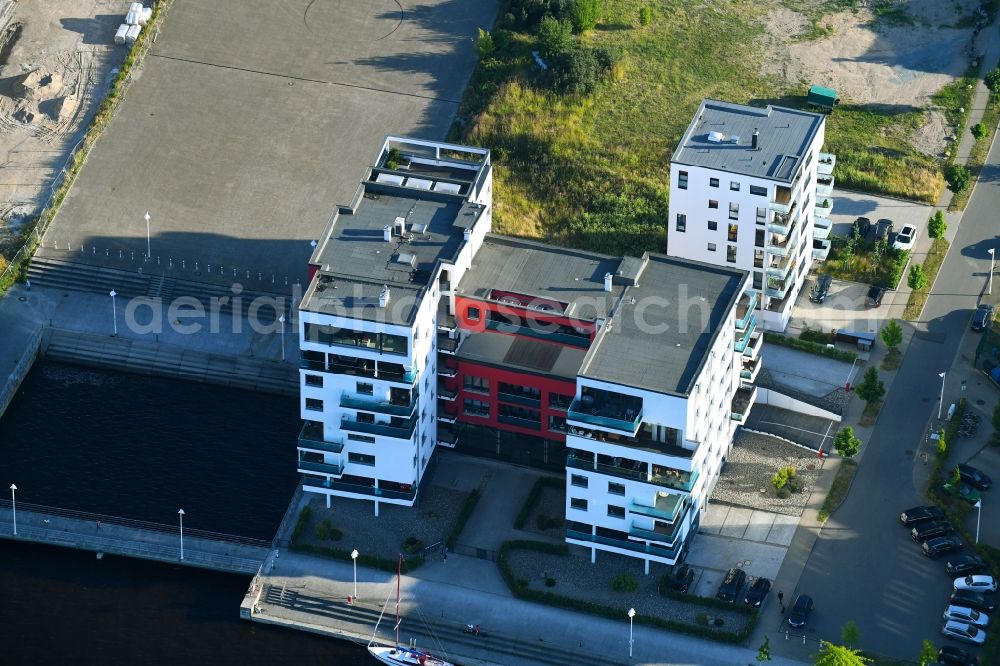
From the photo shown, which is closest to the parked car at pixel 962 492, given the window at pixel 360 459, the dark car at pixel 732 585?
the dark car at pixel 732 585

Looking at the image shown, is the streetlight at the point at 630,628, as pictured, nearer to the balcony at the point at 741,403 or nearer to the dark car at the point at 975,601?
the balcony at the point at 741,403

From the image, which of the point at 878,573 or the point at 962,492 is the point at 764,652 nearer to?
the point at 878,573

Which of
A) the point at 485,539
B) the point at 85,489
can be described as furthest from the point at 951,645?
the point at 85,489

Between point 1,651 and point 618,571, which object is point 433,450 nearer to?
point 618,571

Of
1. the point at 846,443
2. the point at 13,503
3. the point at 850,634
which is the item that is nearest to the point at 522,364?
the point at 846,443

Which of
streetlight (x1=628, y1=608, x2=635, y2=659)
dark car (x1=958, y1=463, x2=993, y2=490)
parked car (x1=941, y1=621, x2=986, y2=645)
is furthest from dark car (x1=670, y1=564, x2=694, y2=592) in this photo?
dark car (x1=958, y1=463, x2=993, y2=490)

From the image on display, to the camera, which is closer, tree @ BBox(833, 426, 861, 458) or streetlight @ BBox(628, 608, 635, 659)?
streetlight @ BBox(628, 608, 635, 659)

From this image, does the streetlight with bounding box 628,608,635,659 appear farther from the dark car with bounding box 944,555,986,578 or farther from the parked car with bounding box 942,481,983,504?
the parked car with bounding box 942,481,983,504
